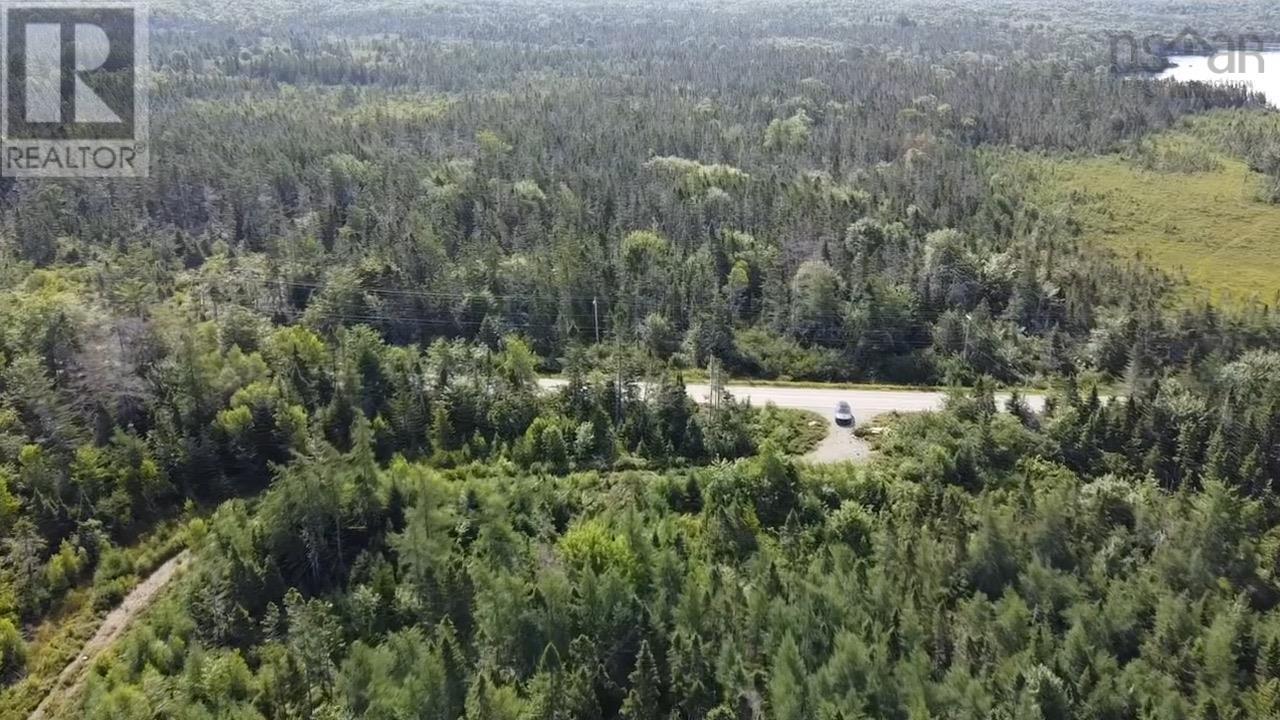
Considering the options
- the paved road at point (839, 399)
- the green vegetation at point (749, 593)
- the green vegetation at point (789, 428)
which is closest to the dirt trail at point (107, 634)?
the green vegetation at point (749, 593)

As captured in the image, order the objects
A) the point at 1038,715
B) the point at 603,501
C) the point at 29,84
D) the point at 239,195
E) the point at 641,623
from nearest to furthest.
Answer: the point at 1038,715
the point at 641,623
the point at 603,501
the point at 239,195
the point at 29,84

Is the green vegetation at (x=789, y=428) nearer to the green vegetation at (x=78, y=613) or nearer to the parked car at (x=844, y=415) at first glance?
the parked car at (x=844, y=415)

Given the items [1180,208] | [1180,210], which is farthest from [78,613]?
[1180,208]

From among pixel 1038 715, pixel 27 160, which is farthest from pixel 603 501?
pixel 27 160

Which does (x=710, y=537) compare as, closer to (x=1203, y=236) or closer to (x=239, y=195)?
(x=239, y=195)

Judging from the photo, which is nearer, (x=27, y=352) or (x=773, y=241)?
(x=27, y=352)

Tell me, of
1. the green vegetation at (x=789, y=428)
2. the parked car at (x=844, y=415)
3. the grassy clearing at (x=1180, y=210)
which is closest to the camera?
the green vegetation at (x=789, y=428)
